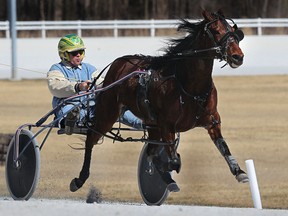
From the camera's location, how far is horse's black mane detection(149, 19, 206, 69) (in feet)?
30.7

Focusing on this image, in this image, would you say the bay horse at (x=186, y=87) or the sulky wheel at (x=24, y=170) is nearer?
the bay horse at (x=186, y=87)

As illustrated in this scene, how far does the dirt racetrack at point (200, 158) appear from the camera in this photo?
13.0 metres

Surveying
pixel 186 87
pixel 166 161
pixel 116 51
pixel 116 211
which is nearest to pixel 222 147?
pixel 166 161

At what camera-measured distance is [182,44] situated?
377 inches

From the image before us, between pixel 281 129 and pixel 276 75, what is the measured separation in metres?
9.95

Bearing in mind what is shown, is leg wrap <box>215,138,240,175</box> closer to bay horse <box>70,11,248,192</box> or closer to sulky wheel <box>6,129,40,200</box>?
bay horse <box>70,11,248,192</box>

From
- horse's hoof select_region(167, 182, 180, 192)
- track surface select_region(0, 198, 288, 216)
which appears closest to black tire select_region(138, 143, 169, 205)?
horse's hoof select_region(167, 182, 180, 192)

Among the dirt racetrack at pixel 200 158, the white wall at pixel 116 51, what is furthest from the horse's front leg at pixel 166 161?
the white wall at pixel 116 51

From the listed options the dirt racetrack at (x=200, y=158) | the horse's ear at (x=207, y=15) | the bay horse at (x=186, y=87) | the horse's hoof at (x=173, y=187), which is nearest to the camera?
the bay horse at (x=186, y=87)

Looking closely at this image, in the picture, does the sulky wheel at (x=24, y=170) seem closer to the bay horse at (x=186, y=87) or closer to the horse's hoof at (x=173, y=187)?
the bay horse at (x=186, y=87)

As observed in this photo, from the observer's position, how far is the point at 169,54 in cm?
962

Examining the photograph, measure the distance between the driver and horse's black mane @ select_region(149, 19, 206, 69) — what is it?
1.05m

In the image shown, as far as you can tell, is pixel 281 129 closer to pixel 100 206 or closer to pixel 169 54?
pixel 169 54

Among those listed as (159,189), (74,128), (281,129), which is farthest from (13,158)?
(281,129)
